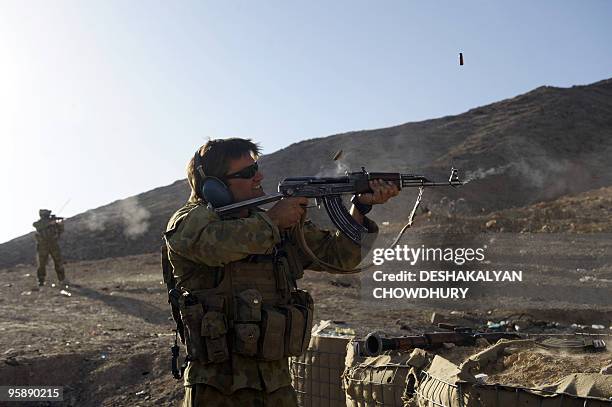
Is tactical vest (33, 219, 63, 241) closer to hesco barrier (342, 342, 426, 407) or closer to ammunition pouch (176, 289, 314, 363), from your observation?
hesco barrier (342, 342, 426, 407)

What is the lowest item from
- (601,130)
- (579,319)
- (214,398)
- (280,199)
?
(579,319)

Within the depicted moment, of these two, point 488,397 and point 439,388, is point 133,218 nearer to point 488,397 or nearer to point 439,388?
point 439,388

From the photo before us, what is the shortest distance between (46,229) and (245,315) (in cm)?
1451

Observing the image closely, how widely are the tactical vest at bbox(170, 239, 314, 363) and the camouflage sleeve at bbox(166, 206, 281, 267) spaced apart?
197 mm

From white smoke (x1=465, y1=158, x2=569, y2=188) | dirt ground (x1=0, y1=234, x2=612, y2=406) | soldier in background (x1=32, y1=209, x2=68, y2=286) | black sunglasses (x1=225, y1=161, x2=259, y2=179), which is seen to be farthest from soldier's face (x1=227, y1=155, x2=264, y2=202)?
white smoke (x1=465, y1=158, x2=569, y2=188)

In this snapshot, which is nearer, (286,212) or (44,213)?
(286,212)

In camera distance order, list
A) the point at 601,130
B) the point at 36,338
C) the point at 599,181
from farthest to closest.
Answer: the point at 601,130 → the point at 599,181 → the point at 36,338

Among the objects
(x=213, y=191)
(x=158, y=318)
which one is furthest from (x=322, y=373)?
(x=158, y=318)

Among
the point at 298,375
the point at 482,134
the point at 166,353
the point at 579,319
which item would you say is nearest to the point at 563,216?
the point at 579,319

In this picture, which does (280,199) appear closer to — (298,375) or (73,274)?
(298,375)

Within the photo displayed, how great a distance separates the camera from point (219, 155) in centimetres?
316

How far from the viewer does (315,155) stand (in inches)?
1619

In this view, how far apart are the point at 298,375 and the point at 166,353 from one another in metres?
3.59

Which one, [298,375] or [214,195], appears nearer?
[214,195]
